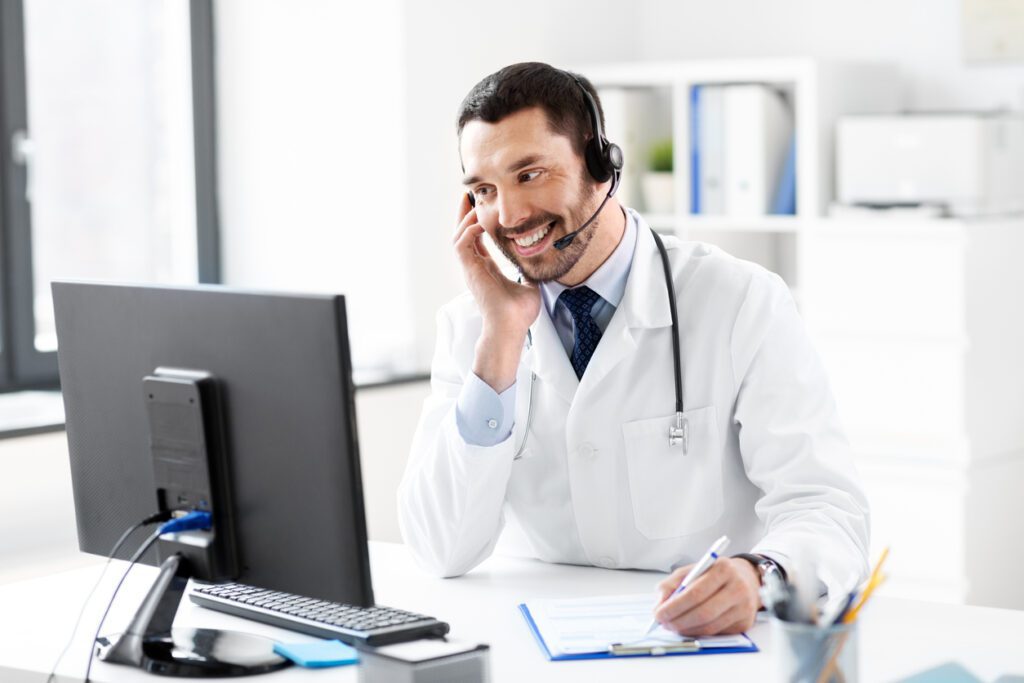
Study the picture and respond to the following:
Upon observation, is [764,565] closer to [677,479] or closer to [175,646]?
[677,479]

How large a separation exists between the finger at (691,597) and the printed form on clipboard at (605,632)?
0.09 feet

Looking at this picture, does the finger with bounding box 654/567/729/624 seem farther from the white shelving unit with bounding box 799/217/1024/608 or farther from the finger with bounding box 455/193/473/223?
the white shelving unit with bounding box 799/217/1024/608

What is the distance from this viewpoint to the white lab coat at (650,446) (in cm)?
191

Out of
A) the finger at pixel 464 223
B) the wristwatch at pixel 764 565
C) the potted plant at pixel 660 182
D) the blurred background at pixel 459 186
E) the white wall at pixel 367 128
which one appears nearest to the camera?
the wristwatch at pixel 764 565

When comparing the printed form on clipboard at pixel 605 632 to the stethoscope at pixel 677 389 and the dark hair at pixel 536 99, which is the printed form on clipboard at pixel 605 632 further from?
the dark hair at pixel 536 99

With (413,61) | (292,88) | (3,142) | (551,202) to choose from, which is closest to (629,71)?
(413,61)

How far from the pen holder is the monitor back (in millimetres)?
451

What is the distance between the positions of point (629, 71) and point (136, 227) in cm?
147

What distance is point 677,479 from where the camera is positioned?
6.52 feet

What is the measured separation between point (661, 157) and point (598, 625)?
2598 mm

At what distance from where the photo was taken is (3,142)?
10.4ft

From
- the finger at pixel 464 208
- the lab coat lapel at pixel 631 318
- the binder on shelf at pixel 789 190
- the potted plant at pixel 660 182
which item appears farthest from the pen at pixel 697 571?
the potted plant at pixel 660 182

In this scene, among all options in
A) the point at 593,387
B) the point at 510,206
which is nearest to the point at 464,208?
the point at 510,206

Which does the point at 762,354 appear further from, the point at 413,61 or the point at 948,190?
the point at 413,61
